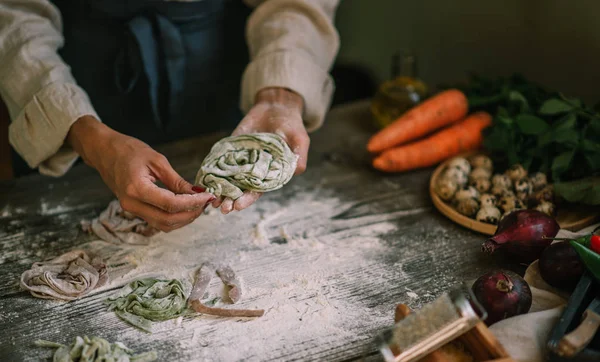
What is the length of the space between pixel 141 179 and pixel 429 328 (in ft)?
2.46

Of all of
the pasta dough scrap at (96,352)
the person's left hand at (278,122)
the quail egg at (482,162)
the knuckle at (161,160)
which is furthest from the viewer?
the quail egg at (482,162)

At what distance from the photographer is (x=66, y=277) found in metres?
1.41

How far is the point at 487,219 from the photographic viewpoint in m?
1.56

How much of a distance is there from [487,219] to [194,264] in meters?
0.82

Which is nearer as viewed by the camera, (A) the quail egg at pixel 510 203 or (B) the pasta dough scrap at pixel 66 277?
(B) the pasta dough scrap at pixel 66 277

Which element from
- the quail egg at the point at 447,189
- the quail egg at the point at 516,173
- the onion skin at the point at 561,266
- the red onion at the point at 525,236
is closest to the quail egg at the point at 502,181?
the quail egg at the point at 516,173

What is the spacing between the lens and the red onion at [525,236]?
1.38 metres

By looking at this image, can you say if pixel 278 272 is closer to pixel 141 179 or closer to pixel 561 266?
pixel 141 179

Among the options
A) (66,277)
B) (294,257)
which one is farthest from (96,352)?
(294,257)

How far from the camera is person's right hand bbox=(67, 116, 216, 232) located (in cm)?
133

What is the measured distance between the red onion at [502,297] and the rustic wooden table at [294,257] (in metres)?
0.18

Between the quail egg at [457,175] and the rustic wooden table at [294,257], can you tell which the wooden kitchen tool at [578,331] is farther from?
the quail egg at [457,175]

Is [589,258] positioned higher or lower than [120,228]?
higher

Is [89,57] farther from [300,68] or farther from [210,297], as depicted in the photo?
[210,297]
